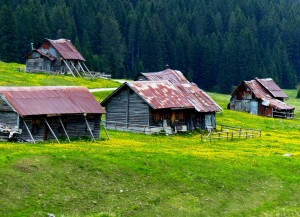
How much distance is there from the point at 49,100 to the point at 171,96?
60.7ft

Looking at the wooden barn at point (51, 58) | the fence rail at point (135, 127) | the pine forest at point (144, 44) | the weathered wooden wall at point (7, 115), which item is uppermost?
the pine forest at point (144, 44)

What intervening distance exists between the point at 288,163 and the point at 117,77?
97258 mm

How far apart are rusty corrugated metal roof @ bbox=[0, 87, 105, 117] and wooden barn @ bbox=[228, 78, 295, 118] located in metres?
53.2

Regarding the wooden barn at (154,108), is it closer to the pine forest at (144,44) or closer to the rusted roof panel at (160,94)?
the rusted roof panel at (160,94)

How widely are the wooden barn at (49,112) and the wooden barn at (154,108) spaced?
372 inches

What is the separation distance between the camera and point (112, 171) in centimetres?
4019

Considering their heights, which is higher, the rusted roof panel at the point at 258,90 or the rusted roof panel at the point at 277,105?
the rusted roof panel at the point at 258,90

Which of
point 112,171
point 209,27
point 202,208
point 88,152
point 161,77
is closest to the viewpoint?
point 202,208

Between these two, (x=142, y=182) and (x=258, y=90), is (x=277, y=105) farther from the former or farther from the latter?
(x=142, y=182)

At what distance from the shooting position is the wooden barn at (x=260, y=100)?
105688mm

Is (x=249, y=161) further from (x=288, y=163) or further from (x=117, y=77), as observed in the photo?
(x=117, y=77)

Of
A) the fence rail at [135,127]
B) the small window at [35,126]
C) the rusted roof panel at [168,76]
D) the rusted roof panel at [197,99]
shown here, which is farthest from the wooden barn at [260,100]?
the small window at [35,126]

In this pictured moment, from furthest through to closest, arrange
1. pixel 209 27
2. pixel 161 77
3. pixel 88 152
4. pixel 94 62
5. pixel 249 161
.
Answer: pixel 209 27 < pixel 94 62 < pixel 161 77 < pixel 249 161 < pixel 88 152

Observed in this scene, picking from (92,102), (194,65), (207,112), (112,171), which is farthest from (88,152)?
(194,65)
